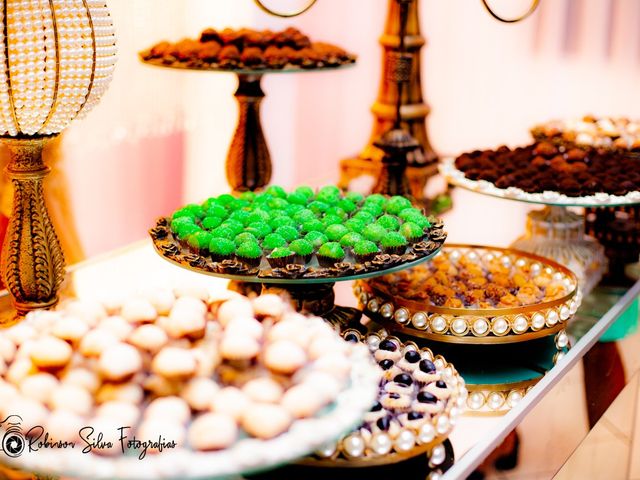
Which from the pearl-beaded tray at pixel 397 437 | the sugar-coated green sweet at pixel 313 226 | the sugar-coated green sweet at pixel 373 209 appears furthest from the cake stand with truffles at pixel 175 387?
the sugar-coated green sweet at pixel 373 209

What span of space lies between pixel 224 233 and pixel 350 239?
0.15 metres

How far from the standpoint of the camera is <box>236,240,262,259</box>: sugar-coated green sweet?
94 cm

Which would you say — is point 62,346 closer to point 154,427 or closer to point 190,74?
point 154,427

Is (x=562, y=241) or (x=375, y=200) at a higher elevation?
(x=375, y=200)

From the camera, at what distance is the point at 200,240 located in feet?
3.19

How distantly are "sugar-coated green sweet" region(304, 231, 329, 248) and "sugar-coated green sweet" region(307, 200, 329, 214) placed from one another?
0.44ft

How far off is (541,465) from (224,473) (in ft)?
1.48

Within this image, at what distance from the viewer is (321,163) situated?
2.84m

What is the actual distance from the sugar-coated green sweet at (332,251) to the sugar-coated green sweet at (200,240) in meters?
0.13

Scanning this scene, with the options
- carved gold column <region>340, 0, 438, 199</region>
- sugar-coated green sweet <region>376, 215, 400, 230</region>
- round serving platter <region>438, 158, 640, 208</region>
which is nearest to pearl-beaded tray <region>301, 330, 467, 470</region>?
sugar-coated green sweet <region>376, 215, 400, 230</region>

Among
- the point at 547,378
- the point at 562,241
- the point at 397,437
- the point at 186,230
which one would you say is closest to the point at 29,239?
the point at 186,230

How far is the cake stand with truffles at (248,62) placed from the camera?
4.56ft

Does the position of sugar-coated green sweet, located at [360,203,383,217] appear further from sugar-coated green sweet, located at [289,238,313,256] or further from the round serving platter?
the round serving platter

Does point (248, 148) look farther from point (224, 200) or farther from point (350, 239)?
point (350, 239)
